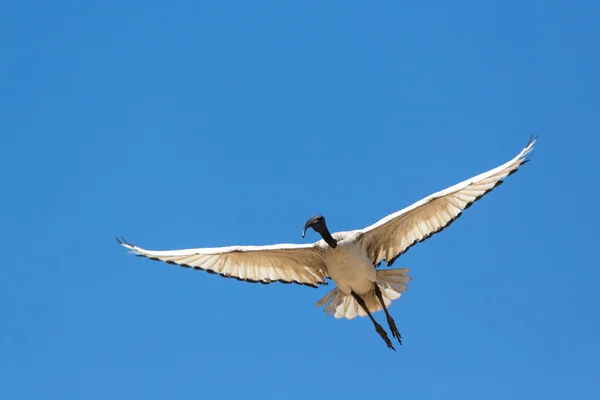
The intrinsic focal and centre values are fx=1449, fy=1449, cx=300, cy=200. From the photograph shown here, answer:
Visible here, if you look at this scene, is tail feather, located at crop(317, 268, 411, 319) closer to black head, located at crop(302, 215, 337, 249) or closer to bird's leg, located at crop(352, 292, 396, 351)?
bird's leg, located at crop(352, 292, 396, 351)

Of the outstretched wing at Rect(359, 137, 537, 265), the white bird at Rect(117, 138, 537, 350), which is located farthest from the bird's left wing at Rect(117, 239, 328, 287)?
the outstretched wing at Rect(359, 137, 537, 265)

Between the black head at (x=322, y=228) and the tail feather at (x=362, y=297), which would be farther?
the tail feather at (x=362, y=297)

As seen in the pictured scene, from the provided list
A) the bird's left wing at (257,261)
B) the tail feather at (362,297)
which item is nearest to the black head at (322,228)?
the bird's left wing at (257,261)

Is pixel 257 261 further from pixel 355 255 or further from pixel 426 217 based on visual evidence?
pixel 426 217

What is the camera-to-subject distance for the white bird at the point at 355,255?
22.0m

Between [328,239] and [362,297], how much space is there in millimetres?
1392

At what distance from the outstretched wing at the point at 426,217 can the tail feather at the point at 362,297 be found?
0.39m

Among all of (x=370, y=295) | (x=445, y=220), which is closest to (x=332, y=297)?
(x=370, y=295)

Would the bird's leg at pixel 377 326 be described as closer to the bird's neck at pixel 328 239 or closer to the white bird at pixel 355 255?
the white bird at pixel 355 255

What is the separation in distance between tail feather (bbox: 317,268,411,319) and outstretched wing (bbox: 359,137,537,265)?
39 centimetres

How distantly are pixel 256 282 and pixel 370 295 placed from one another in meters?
1.83

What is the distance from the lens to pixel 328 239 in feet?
72.6

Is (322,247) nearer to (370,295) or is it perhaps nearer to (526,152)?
(370,295)

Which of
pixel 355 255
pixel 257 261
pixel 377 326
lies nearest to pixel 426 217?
pixel 355 255
